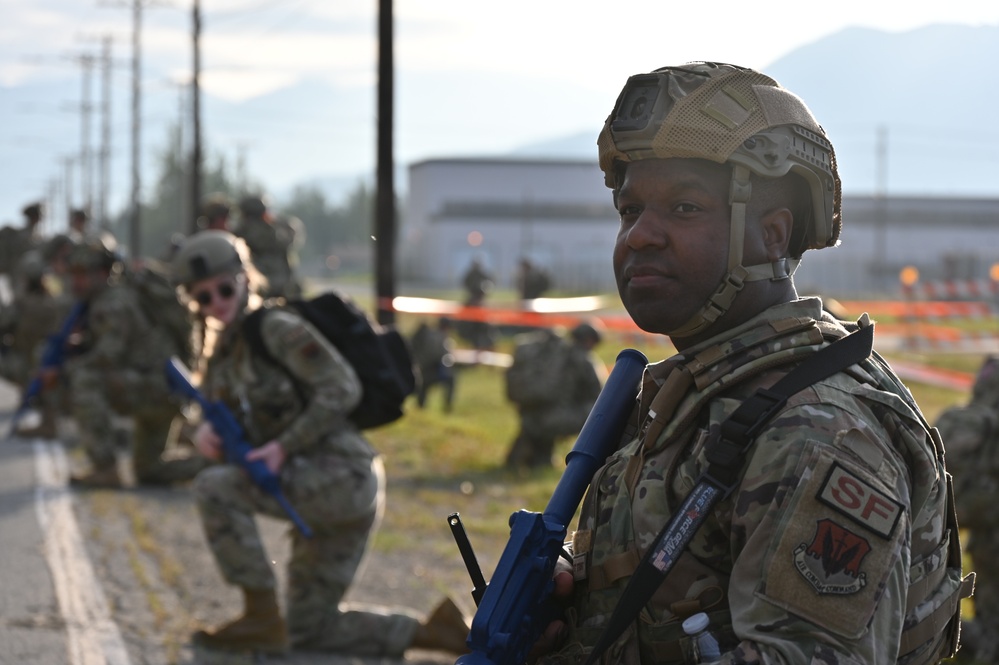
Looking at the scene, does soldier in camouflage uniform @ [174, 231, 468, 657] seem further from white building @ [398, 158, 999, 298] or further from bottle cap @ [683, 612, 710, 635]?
white building @ [398, 158, 999, 298]

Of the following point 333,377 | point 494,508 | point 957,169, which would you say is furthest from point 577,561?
point 957,169

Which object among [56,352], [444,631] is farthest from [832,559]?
[56,352]

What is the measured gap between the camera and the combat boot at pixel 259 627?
20.5ft

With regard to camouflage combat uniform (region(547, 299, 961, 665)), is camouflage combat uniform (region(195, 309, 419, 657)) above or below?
below

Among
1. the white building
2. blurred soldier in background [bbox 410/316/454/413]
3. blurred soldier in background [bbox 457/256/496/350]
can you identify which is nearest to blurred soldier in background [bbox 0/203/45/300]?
blurred soldier in background [bbox 410/316/454/413]

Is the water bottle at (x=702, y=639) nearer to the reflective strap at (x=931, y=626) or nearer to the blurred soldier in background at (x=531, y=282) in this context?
the reflective strap at (x=931, y=626)

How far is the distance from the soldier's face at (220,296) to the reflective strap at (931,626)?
425 centimetres

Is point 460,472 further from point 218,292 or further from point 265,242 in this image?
point 218,292

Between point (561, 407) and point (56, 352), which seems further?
point (561, 407)

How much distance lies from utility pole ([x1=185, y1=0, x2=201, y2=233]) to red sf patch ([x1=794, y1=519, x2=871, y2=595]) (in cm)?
2891

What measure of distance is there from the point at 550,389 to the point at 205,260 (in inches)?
258

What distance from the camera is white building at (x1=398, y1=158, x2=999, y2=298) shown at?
67438 millimetres

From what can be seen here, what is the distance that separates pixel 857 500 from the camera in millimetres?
2252

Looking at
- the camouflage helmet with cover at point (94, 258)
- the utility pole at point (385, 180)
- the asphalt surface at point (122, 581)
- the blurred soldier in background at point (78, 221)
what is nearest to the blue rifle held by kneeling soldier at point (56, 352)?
the camouflage helmet with cover at point (94, 258)
